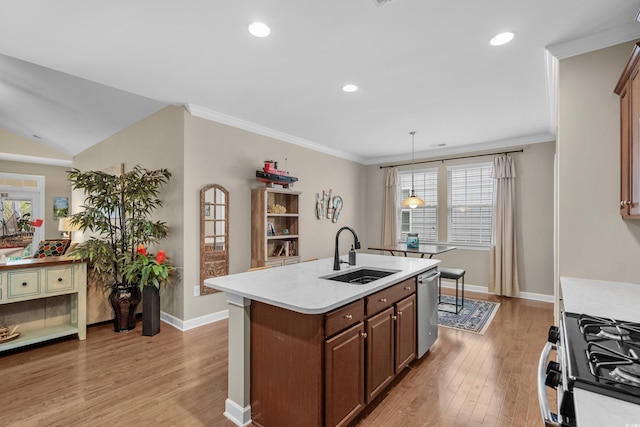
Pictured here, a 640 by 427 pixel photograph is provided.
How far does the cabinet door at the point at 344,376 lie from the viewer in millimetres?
1698

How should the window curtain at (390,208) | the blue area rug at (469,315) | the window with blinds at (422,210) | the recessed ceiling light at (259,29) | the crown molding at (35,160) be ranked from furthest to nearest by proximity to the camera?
the crown molding at (35,160) < the window curtain at (390,208) < the window with blinds at (422,210) < the blue area rug at (469,315) < the recessed ceiling light at (259,29)

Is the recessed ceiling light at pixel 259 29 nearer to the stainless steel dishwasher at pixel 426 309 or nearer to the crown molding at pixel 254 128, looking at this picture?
the crown molding at pixel 254 128

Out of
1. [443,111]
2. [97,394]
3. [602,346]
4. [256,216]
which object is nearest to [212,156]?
[256,216]

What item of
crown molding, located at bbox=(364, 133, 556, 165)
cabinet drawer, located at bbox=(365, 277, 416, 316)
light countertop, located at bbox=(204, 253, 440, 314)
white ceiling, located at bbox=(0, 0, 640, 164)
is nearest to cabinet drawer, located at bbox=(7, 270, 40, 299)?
white ceiling, located at bbox=(0, 0, 640, 164)

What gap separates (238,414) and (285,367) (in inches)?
21.9

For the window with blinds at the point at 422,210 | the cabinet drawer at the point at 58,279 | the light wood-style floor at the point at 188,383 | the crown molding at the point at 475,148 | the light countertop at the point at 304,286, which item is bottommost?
the light wood-style floor at the point at 188,383

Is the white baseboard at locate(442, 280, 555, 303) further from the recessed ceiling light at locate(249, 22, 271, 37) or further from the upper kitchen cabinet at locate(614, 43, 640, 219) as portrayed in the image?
the recessed ceiling light at locate(249, 22, 271, 37)

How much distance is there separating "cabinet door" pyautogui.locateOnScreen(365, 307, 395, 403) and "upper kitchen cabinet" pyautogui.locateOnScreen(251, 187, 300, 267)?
2.36m

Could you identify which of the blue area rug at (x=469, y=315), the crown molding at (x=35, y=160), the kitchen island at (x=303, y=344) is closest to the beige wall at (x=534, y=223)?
the blue area rug at (x=469, y=315)

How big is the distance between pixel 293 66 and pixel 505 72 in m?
1.98

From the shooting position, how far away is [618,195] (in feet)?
6.86

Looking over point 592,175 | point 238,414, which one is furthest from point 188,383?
point 592,175

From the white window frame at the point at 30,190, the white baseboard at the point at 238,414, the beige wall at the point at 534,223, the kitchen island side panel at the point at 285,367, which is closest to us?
the kitchen island side panel at the point at 285,367

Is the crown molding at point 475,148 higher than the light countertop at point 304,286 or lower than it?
higher
